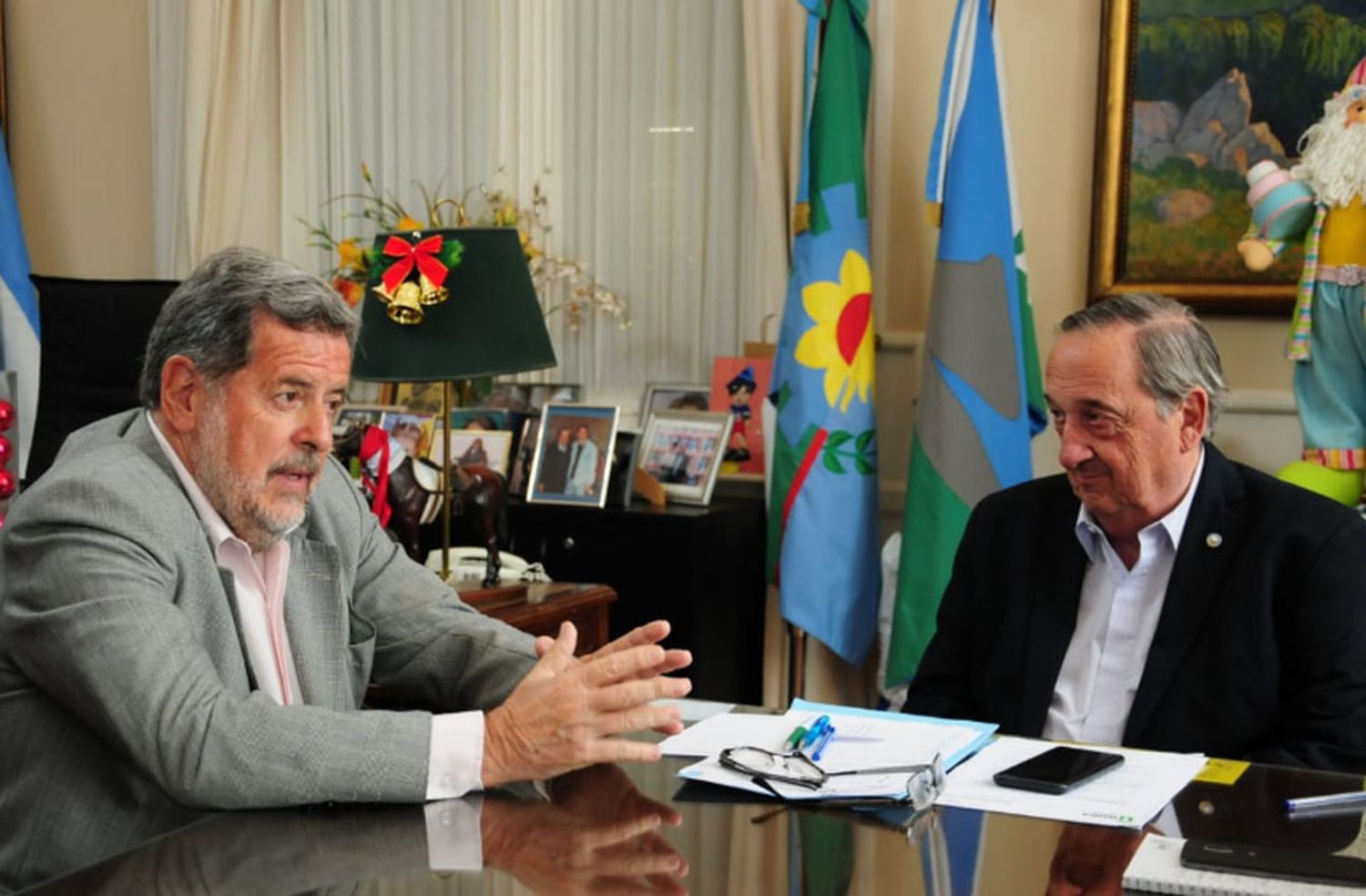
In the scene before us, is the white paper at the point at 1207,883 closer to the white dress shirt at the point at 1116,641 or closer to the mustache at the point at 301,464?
the white dress shirt at the point at 1116,641

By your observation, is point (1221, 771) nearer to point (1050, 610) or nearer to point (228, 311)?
point (1050, 610)

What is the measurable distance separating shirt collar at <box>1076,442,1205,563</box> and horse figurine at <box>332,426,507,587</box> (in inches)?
54.9

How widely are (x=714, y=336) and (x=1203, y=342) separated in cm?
238

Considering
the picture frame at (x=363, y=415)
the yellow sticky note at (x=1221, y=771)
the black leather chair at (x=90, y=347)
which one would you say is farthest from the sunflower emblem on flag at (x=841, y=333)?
the yellow sticky note at (x=1221, y=771)

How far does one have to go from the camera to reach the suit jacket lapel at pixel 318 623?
1.85 metres

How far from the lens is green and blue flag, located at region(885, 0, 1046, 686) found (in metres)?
3.71

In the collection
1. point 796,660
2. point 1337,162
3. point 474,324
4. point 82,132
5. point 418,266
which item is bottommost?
point 796,660

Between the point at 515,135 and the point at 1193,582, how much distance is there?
121 inches

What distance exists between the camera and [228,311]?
5.85 ft

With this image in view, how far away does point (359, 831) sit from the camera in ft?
4.75

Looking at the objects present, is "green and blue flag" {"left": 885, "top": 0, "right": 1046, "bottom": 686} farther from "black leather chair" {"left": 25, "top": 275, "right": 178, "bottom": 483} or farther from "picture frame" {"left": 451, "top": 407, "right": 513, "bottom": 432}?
"black leather chair" {"left": 25, "top": 275, "right": 178, "bottom": 483}

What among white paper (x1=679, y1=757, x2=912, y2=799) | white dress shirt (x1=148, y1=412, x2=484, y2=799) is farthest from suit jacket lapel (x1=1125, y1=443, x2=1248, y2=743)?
white dress shirt (x1=148, y1=412, x2=484, y2=799)

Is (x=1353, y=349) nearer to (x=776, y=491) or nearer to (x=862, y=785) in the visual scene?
(x=776, y=491)

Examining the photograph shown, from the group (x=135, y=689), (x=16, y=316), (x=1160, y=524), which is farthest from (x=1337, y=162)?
(x=16, y=316)
